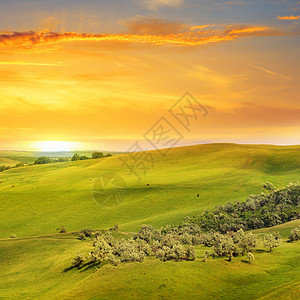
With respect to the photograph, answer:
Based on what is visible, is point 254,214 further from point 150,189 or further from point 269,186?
point 150,189

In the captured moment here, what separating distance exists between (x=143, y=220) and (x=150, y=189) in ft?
75.5

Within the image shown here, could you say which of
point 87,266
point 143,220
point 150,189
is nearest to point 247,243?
point 87,266

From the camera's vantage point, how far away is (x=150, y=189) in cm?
7925

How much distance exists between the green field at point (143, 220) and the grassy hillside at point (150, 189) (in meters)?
0.21

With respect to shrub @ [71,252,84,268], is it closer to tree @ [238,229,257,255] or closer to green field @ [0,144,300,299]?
green field @ [0,144,300,299]

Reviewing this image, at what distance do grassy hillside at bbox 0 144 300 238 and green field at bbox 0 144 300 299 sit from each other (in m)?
0.21

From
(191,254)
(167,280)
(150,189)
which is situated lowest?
(167,280)

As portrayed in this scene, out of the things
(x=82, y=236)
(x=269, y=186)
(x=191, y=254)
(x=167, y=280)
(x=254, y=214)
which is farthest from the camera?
(x=269, y=186)

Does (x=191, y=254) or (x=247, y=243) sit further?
(x=247, y=243)

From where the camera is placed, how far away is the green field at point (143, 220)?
1900 cm

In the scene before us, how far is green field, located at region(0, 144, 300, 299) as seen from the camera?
19.0m

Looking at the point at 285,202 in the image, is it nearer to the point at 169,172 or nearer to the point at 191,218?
the point at 191,218

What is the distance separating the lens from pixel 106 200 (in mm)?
76875

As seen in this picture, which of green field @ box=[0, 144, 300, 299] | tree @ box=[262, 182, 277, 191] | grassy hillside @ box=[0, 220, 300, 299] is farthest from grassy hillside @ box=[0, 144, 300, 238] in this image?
grassy hillside @ box=[0, 220, 300, 299]
